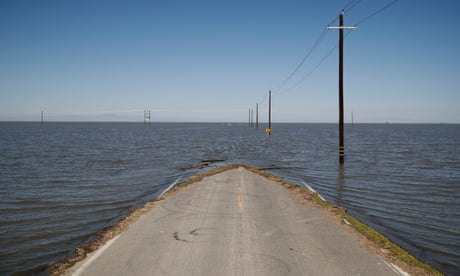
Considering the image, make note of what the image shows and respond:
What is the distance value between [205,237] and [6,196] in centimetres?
1205

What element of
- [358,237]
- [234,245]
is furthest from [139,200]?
[358,237]

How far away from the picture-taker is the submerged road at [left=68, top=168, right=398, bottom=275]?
6.26m

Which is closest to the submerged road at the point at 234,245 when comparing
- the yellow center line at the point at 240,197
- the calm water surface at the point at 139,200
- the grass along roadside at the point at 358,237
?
the yellow center line at the point at 240,197

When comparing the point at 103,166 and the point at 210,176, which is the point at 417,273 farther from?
the point at 103,166

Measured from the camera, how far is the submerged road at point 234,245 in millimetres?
6258

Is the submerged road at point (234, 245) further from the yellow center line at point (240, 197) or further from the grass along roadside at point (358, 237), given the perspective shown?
the grass along roadside at point (358, 237)

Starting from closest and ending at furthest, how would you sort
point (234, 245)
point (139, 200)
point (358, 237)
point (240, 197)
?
point (234, 245)
point (358, 237)
point (240, 197)
point (139, 200)

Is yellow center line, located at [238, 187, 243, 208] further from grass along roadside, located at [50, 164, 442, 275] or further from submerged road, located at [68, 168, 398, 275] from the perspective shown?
grass along roadside, located at [50, 164, 442, 275]

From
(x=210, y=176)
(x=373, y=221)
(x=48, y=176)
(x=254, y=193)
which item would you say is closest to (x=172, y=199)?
(x=254, y=193)

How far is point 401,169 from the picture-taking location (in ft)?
76.8

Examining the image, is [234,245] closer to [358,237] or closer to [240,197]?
[358,237]

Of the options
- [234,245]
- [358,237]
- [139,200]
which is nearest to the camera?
[234,245]

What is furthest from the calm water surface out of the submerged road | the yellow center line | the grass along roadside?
the yellow center line

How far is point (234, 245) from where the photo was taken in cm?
736
